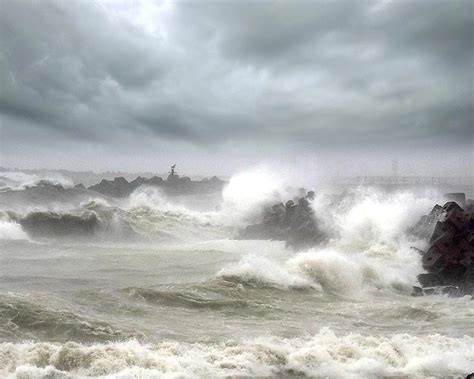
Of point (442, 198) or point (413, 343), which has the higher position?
point (442, 198)

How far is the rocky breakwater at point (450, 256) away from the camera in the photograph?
42.7 feet

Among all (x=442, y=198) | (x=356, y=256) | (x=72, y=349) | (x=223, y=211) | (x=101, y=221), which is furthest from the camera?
(x=223, y=211)

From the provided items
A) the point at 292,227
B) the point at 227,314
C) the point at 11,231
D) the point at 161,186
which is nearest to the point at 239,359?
the point at 227,314

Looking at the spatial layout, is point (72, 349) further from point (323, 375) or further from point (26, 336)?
point (323, 375)

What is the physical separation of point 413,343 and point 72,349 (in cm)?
610

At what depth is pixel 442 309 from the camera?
10742mm

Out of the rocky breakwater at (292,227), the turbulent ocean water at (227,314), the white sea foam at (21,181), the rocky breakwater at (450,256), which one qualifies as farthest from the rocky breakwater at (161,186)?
the rocky breakwater at (450,256)

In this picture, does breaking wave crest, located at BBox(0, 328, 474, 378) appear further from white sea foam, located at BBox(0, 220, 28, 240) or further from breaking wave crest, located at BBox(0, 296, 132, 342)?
white sea foam, located at BBox(0, 220, 28, 240)

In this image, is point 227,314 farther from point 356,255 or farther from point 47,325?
point 356,255

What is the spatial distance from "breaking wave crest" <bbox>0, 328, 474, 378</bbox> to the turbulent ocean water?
22 millimetres

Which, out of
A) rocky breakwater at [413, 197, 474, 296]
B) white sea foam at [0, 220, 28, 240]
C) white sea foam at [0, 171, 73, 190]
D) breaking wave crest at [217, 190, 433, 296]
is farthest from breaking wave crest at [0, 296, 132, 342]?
white sea foam at [0, 171, 73, 190]

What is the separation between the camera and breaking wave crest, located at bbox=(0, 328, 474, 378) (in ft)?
20.4

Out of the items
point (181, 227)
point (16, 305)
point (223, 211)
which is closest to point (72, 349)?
point (16, 305)

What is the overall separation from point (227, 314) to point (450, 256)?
28.4 feet
